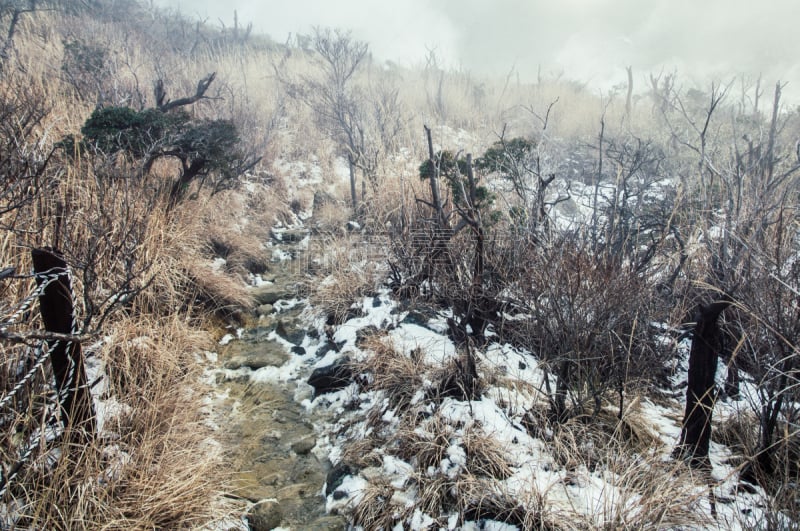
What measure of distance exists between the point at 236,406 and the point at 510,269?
2453mm

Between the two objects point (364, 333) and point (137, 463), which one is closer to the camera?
point (137, 463)

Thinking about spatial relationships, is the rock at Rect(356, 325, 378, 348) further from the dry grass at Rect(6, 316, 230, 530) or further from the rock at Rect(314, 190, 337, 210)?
the rock at Rect(314, 190, 337, 210)

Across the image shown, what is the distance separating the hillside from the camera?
1861 mm

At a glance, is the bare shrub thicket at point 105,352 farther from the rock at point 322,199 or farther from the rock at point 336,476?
the rock at point 322,199

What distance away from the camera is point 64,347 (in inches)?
67.7

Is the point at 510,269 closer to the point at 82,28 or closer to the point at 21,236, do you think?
the point at 21,236

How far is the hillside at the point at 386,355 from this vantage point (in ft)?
6.11

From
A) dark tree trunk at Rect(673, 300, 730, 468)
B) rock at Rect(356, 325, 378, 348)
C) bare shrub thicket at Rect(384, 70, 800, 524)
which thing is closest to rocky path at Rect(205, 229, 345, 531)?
rock at Rect(356, 325, 378, 348)

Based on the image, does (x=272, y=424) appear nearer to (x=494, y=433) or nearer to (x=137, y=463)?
(x=137, y=463)

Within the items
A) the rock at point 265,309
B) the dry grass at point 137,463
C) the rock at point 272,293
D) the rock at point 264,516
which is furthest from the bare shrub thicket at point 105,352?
the rock at point 272,293

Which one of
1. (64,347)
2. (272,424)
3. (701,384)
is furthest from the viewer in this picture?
(272,424)

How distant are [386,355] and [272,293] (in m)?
2.40

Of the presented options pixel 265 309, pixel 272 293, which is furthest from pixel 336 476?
pixel 272 293

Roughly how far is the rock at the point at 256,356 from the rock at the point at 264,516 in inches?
63.8
